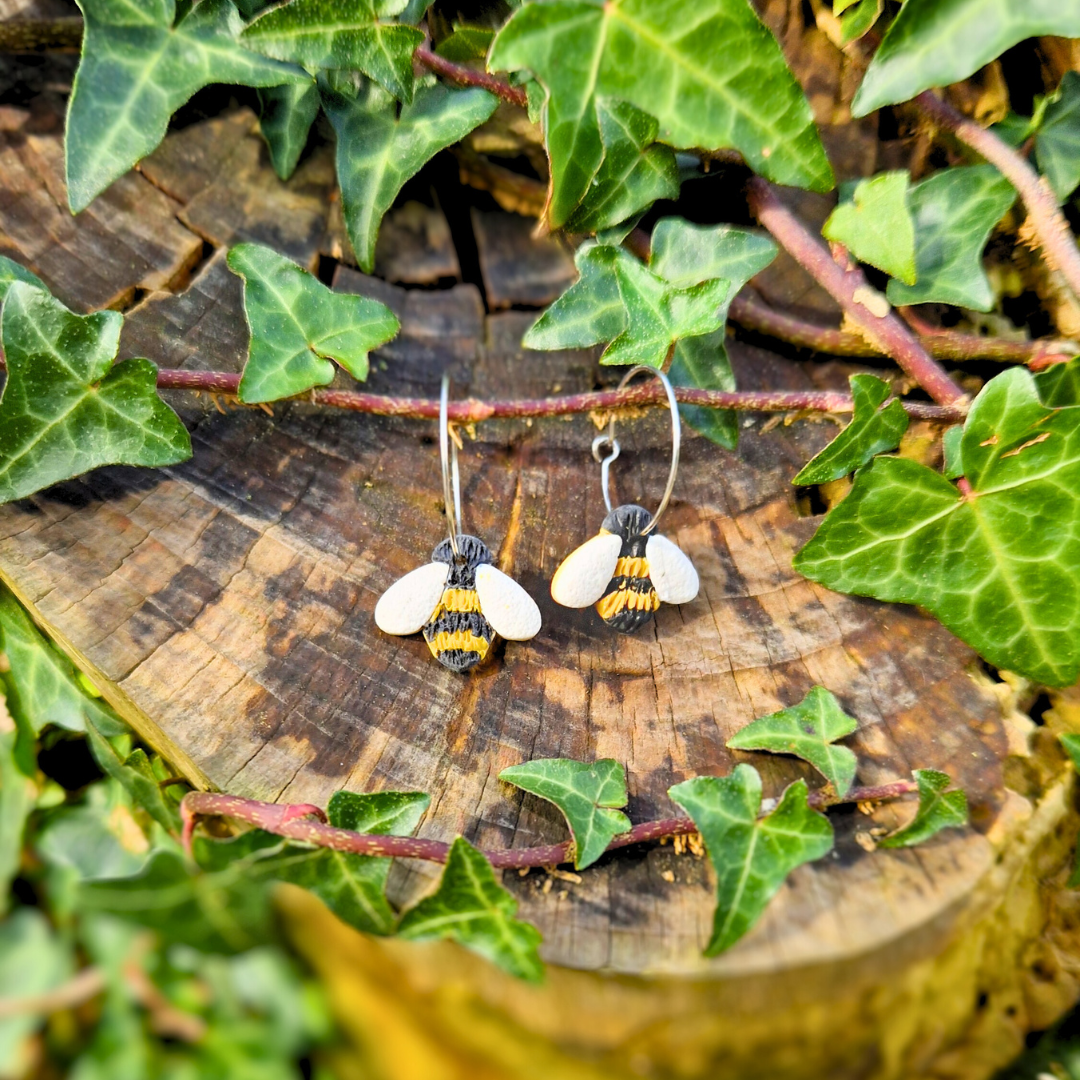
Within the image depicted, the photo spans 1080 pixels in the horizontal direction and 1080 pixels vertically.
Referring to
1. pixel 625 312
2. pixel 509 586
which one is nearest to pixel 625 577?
pixel 509 586

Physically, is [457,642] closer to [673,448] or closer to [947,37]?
[673,448]

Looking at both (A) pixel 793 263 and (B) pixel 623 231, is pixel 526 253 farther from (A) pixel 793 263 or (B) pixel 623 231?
(A) pixel 793 263

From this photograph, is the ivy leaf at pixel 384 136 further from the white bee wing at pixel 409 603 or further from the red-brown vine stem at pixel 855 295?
the white bee wing at pixel 409 603

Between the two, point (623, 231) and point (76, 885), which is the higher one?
point (623, 231)

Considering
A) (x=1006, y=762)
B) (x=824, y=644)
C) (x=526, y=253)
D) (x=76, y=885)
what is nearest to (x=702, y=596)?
(x=824, y=644)

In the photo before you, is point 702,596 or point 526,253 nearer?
point 702,596

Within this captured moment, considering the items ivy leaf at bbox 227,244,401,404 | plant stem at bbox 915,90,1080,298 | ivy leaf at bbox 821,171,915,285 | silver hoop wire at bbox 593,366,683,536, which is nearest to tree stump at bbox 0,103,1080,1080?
silver hoop wire at bbox 593,366,683,536

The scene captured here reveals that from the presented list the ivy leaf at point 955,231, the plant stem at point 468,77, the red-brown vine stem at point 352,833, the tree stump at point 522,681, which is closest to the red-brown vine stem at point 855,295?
the ivy leaf at point 955,231

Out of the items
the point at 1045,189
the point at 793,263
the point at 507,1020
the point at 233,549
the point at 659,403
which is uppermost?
the point at 1045,189
